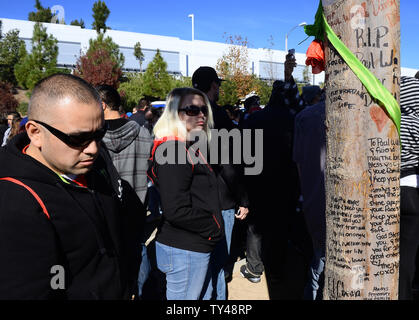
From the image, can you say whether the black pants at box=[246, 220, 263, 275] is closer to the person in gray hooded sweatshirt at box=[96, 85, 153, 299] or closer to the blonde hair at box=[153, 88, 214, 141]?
the person in gray hooded sweatshirt at box=[96, 85, 153, 299]

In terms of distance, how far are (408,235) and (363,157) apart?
137 cm

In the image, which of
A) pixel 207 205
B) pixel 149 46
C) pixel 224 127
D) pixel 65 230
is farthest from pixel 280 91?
pixel 149 46

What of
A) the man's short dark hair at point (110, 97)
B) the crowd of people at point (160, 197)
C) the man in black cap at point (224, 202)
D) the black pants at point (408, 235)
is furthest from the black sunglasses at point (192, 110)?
the black pants at point (408, 235)

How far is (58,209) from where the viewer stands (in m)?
1.32

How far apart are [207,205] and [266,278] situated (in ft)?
8.05

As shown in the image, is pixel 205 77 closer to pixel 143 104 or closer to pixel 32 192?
pixel 32 192

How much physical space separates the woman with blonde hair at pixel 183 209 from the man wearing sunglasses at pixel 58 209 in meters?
0.64

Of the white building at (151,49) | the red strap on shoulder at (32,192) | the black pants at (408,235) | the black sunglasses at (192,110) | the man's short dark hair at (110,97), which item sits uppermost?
the white building at (151,49)

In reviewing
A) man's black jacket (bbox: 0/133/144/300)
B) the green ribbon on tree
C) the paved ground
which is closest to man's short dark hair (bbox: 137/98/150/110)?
the paved ground

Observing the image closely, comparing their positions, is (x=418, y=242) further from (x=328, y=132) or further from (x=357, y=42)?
(x=357, y=42)

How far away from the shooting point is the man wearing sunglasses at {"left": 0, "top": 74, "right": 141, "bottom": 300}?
118cm

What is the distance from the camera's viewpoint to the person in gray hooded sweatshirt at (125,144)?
3323 mm

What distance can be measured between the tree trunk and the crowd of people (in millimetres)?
1005

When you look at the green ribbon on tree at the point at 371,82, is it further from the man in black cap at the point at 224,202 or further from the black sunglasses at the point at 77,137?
the man in black cap at the point at 224,202
